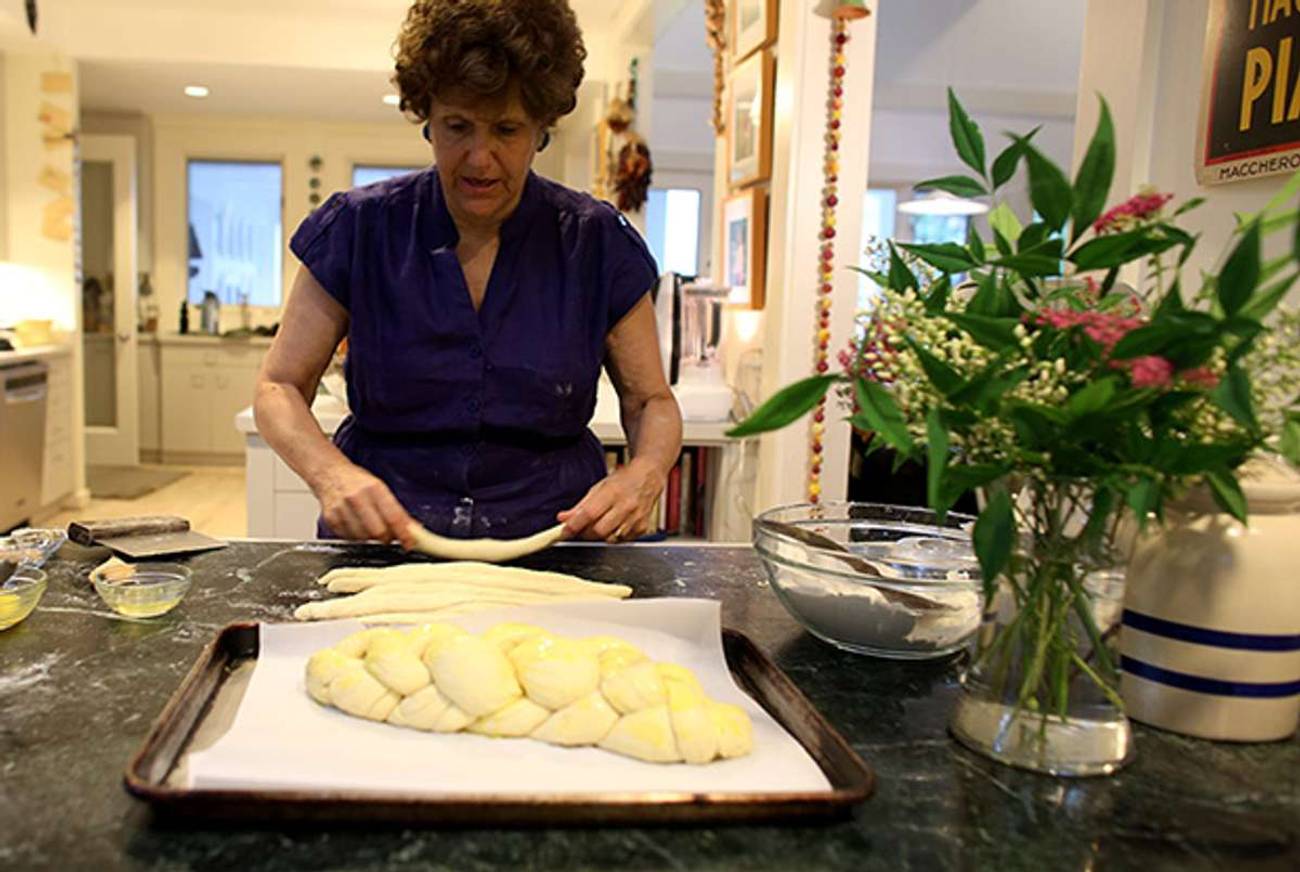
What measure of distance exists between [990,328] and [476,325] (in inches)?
39.0

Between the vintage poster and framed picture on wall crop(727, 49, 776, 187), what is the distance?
4.20 feet

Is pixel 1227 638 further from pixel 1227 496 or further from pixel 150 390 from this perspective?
pixel 150 390

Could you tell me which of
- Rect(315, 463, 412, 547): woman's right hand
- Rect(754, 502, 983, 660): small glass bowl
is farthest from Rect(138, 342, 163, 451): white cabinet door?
Rect(754, 502, 983, 660): small glass bowl

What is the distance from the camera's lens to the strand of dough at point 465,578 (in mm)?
1162

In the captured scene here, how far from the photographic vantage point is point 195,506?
238 inches

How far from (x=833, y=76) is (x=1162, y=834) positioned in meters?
2.23

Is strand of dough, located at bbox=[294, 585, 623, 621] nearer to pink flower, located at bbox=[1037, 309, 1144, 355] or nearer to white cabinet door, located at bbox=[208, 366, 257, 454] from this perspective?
pink flower, located at bbox=[1037, 309, 1144, 355]

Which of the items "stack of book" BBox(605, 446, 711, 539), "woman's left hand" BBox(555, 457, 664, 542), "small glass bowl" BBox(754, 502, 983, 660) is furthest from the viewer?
"stack of book" BBox(605, 446, 711, 539)

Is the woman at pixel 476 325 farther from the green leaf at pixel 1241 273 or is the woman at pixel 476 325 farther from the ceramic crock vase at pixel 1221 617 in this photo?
the green leaf at pixel 1241 273

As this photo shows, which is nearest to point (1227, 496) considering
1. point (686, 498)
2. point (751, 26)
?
point (686, 498)

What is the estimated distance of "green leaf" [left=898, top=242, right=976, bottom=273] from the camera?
86 centimetres

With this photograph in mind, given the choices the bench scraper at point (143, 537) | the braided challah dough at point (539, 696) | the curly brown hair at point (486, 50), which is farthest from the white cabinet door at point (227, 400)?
the braided challah dough at point (539, 696)

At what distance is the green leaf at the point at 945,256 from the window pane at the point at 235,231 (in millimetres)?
7520

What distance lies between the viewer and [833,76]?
8.59ft
